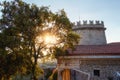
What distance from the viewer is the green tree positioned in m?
21.8

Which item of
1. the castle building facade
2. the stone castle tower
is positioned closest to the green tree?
the castle building facade

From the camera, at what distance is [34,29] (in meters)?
22.4

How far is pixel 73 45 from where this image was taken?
2291 centimetres

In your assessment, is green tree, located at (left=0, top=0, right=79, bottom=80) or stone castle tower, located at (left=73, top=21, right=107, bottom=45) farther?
stone castle tower, located at (left=73, top=21, right=107, bottom=45)

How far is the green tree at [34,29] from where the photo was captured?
2183 centimetres

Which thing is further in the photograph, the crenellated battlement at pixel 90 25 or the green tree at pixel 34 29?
the crenellated battlement at pixel 90 25

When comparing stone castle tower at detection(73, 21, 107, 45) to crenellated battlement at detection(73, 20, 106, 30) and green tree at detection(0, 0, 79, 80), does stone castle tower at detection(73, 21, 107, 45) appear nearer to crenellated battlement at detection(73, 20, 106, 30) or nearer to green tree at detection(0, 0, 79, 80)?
crenellated battlement at detection(73, 20, 106, 30)

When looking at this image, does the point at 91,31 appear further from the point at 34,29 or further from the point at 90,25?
the point at 34,29

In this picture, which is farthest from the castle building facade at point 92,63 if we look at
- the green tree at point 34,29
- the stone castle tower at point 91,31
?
the stone castle tower at point 91,31

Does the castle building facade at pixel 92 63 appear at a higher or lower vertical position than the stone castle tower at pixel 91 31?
lower

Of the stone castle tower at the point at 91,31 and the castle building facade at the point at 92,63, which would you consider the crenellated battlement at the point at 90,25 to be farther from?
the castle building facade at the point at 92,63

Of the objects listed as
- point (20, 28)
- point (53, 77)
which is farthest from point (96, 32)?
point (20, 28)

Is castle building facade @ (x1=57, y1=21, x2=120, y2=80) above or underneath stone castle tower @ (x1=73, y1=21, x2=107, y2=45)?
underneath

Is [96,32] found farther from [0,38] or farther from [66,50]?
[0,38]
